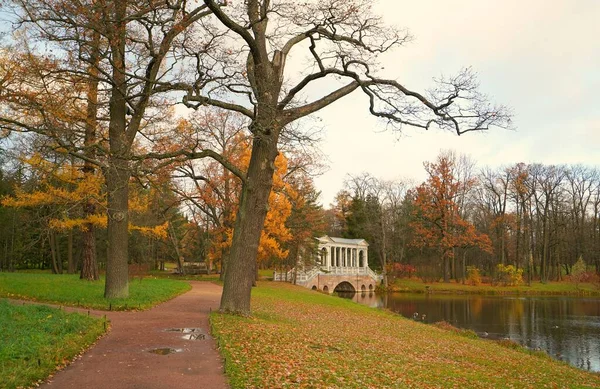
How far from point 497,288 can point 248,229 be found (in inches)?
1523

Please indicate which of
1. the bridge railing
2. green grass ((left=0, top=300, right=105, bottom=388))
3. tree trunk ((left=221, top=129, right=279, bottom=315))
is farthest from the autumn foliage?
green grass ((left=0, top=300, right=105, bottom=388))

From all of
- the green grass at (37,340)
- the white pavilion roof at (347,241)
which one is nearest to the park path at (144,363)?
the green grass at (37,340)

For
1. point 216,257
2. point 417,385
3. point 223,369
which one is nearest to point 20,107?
point 223,369

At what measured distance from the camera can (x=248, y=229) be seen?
12.5 m

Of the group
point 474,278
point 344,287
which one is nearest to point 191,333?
point 344,287

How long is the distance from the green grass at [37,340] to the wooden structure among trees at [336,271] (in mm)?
29941

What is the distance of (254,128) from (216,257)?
22875mm

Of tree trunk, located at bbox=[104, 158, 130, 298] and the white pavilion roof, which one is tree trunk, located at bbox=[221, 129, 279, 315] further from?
the white pavilion roof

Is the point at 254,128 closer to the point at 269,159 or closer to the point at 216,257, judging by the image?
the point at 269,159

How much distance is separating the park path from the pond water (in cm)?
1315

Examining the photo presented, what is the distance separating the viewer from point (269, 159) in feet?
41.4

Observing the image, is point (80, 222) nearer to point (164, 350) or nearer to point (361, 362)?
point (164, 350)

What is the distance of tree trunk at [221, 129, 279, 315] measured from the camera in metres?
12.4

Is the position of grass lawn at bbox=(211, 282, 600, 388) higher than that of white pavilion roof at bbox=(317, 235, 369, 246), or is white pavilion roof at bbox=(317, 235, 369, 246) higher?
white pavilion roof at bbox=(317, 235, 369, 246)
